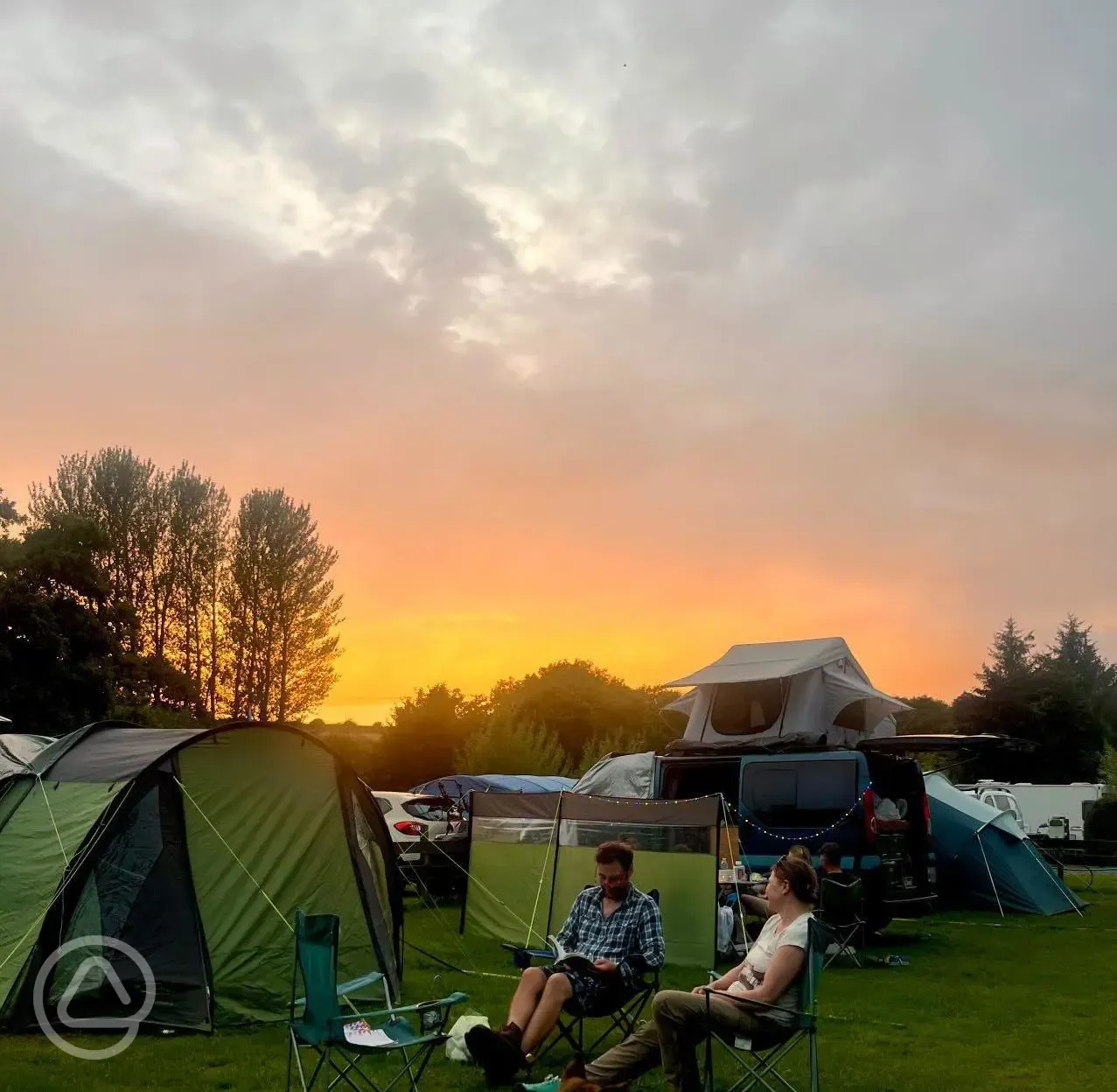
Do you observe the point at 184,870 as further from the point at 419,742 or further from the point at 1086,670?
the point at 1086,670

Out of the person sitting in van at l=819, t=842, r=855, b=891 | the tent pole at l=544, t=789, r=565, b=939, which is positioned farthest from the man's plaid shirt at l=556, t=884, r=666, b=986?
the person sitting in van at l=819, t=842, r=855, b=891

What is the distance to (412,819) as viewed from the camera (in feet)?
53.8

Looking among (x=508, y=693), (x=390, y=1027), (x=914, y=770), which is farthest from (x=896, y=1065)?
(x=508, y=693)

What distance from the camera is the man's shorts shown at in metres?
5.99

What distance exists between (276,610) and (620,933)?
28.9m

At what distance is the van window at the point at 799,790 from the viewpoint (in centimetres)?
1132

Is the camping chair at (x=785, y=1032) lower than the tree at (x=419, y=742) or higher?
lower

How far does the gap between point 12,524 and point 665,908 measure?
1057 inches

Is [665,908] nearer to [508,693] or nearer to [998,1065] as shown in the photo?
[998,1065]

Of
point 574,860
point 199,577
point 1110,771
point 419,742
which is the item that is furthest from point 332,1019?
point 419,742

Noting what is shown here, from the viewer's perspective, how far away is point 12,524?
31203 mm

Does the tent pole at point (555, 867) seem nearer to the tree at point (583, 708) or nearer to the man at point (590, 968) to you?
the man at point (590, 968)

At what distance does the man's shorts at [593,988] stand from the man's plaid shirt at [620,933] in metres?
0.15

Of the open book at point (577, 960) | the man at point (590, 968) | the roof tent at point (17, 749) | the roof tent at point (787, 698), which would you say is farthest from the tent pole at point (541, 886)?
the open book at point (577, 960)
